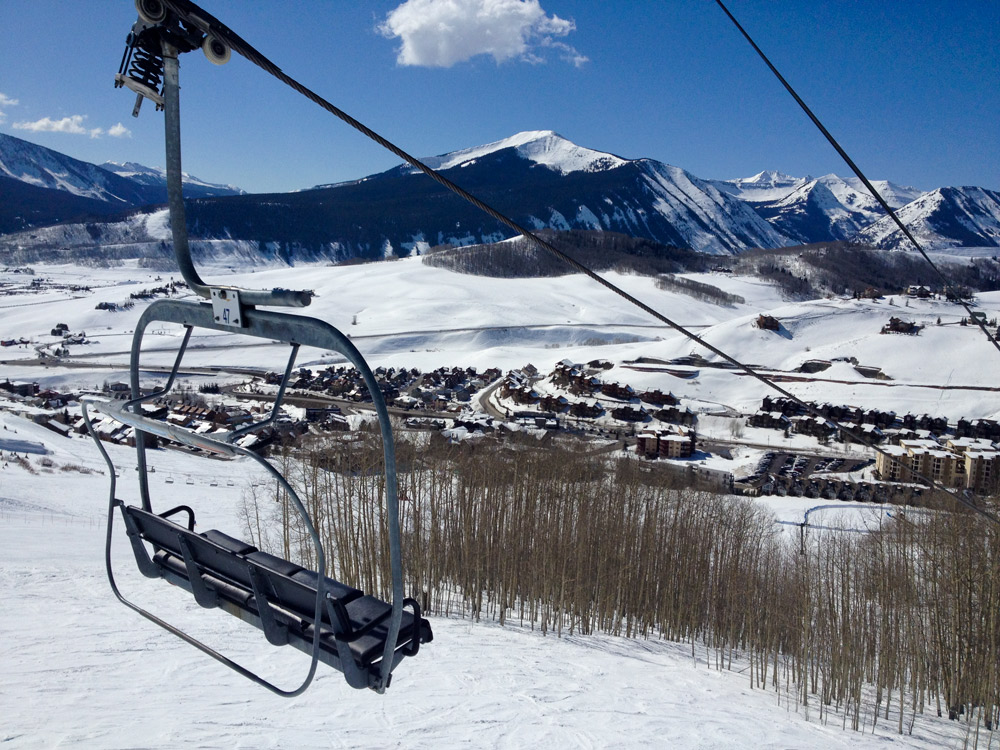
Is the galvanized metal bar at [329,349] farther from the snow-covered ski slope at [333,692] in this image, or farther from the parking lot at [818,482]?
the parking lot at [818,482]

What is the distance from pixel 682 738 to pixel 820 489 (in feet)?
57.8

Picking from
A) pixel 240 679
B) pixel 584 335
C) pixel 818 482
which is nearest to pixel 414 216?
pixel 584 335

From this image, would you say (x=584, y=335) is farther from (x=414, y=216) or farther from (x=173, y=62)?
(x=414, y=216)

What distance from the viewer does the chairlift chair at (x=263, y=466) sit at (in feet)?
5.95

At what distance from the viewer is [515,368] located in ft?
147

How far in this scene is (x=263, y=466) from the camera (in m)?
1.83

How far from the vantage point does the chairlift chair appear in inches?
71.4

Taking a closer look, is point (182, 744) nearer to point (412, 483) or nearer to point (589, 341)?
point (412, 483)

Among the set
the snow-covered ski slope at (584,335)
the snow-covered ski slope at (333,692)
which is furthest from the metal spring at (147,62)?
the snow-covered ski slope at (584,335)

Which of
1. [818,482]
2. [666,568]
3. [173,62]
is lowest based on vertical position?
[818,482]

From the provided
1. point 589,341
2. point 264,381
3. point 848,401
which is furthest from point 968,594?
point 589,341

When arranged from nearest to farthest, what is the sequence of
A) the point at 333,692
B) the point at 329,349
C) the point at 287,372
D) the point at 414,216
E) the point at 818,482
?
the point at 329,349, the point at 287,372, the point at 333,692, the point at 818,482, the point at 414,216

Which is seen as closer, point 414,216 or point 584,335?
point 584,335

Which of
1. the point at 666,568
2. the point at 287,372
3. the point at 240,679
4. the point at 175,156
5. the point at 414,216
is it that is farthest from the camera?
the point at 414,216
